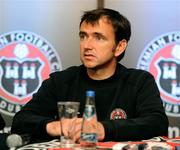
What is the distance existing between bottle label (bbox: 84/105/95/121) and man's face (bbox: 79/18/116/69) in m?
0.60

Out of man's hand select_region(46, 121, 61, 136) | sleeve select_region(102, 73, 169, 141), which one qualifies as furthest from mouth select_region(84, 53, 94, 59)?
man's hand select_region(46, 121, 61, 136)

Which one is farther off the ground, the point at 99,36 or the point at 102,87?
the point at 99,36

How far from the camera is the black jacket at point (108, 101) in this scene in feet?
5.60

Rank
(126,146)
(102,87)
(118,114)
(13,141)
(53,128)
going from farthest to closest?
1. (102,87)
2. (118,114)
3. (53,128)
4. (13,141)
5. (126,146)

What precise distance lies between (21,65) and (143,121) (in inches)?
62.1

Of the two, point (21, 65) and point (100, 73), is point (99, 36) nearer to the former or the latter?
point (100, 73)

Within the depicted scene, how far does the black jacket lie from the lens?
171 centimetres

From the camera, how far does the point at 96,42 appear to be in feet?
6.18

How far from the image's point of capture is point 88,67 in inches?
75.0

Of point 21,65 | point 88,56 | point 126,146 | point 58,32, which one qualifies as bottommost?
point 126,146

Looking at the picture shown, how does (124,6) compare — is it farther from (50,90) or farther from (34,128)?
(34,128)

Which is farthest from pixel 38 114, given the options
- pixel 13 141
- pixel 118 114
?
pixel 13 141

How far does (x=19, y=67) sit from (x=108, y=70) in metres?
1.21

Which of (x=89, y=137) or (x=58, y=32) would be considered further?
(x=58, y=32)
